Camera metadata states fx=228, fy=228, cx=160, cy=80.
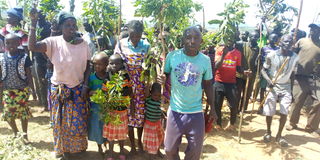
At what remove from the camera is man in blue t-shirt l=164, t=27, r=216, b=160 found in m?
2.71

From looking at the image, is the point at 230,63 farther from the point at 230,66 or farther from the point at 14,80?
the point at 14,80

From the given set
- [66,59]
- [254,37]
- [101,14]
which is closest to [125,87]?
[66,59]

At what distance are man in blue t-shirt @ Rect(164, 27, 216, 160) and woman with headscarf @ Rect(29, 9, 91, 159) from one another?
123cm

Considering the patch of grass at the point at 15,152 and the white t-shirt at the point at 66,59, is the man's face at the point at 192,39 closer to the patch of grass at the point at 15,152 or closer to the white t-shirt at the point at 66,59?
the white t-shirt at the point at 66,59

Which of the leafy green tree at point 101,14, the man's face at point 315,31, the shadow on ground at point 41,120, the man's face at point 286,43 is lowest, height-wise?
the shadow on ground at point 41,120

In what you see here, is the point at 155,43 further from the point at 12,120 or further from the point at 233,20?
the point at 12,120

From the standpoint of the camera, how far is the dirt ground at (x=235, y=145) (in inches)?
158

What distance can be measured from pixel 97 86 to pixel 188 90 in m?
1.40

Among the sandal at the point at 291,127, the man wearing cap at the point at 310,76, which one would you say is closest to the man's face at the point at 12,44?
the man wearing cap at the point at 310,76

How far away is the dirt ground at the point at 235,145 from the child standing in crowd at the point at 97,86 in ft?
1.57

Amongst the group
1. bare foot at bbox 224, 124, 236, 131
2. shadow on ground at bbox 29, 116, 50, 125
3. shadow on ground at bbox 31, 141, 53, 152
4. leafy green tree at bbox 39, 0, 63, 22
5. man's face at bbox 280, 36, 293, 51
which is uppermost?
leafy green tree at bbox 39, 0, 63, 22

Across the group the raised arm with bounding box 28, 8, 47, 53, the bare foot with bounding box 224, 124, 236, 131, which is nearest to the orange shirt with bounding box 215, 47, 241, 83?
the bare foot with bounding box 224, 124, 236, 131

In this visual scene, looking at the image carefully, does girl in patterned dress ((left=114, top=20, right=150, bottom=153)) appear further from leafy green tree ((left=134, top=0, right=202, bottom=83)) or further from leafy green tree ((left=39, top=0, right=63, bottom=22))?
leafy green tree ((left=39, top=0, right=63, bottom=22))

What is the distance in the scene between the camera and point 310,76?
5.31 m
